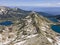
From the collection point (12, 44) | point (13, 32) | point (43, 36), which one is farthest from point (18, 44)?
point (13, 32)

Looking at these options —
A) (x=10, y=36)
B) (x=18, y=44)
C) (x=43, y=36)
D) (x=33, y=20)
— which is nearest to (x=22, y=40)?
(x=18, y=44)

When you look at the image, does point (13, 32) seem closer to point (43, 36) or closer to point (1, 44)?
point (1, 44)

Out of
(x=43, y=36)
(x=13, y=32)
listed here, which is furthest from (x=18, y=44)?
(x=13, y=32)

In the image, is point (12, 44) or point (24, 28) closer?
point (12, 44)

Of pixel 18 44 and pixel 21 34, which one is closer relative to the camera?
pixel 18 44

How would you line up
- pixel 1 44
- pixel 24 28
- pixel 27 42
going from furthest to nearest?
pixel 24 28
pixel 1 44
pixel 27 42

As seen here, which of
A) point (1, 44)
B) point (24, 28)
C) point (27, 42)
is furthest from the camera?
point (24, 28)

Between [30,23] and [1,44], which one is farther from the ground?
[30,23]

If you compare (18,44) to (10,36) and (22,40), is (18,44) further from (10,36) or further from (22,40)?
(10,36)

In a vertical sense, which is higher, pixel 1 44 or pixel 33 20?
pixel 33 20
